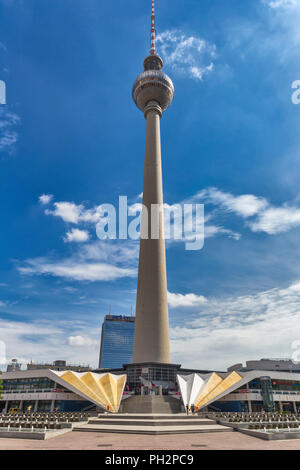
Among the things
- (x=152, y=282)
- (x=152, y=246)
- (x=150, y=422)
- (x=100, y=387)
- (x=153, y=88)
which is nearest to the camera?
(x=150, y=422)

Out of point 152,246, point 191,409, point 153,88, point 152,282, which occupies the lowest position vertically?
point 191,409

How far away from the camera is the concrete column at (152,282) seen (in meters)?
50.4

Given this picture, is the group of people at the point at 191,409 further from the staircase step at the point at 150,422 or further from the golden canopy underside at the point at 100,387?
the golden canopy underside at the point at 100,387

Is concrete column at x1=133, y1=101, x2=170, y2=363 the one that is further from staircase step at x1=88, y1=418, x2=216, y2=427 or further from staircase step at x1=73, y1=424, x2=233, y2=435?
staircase step at x1=73, y1=424, x2=233, y2=435

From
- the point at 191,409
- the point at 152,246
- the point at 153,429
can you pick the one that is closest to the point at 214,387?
the point at 191,409

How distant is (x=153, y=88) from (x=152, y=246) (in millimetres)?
40502

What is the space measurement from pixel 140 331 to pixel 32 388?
62.0ft

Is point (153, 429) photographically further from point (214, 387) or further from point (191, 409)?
point (214, 387)

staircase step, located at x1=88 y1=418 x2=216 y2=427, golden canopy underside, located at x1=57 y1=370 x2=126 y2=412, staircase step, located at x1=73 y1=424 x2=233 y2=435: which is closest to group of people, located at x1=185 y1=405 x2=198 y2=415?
staircase step, located at x1=88 y1=418 x2=216 y2=427

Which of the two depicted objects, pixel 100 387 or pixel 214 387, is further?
pixel 214 387

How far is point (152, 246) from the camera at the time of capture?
5669cm

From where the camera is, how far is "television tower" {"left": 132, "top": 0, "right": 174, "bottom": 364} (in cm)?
5072
